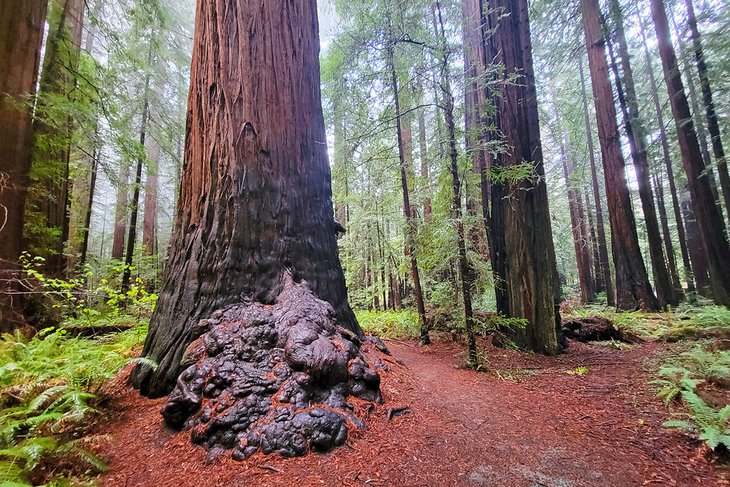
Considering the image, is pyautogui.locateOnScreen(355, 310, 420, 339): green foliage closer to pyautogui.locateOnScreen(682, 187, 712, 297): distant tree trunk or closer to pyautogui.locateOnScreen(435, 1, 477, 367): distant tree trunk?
pyautogui.locateOnScreen(435, 1, 477, 367): distant tree trunk

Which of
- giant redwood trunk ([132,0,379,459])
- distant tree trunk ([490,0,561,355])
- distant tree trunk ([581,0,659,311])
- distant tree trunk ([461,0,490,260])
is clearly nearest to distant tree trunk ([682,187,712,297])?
distant tree trunk ([581,0,659,311])

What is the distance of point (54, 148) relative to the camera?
577 cm

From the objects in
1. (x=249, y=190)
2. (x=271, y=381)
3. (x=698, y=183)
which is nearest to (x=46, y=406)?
(x=271, y=381)

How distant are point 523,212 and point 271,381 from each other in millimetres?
4843

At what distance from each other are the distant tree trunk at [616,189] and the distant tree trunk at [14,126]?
43.9 ft

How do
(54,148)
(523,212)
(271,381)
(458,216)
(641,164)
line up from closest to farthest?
(271,381) < (458,216) < (523,212) < (54,148) < (641,164)

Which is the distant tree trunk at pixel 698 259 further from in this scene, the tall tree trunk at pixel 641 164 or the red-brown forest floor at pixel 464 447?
the red-brown forest floor at pixel 464 447

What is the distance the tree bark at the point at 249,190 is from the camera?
3133mm

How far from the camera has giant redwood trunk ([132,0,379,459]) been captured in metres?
2.38

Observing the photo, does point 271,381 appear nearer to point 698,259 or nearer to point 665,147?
point 665,147

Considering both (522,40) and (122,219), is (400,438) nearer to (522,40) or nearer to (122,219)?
(522,40)

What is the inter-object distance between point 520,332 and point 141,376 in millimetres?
5418

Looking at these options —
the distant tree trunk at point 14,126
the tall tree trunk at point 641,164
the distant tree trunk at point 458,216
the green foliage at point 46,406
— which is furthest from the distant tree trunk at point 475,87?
the distant tree trunk at point 14,126

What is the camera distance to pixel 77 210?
38.2 feet
